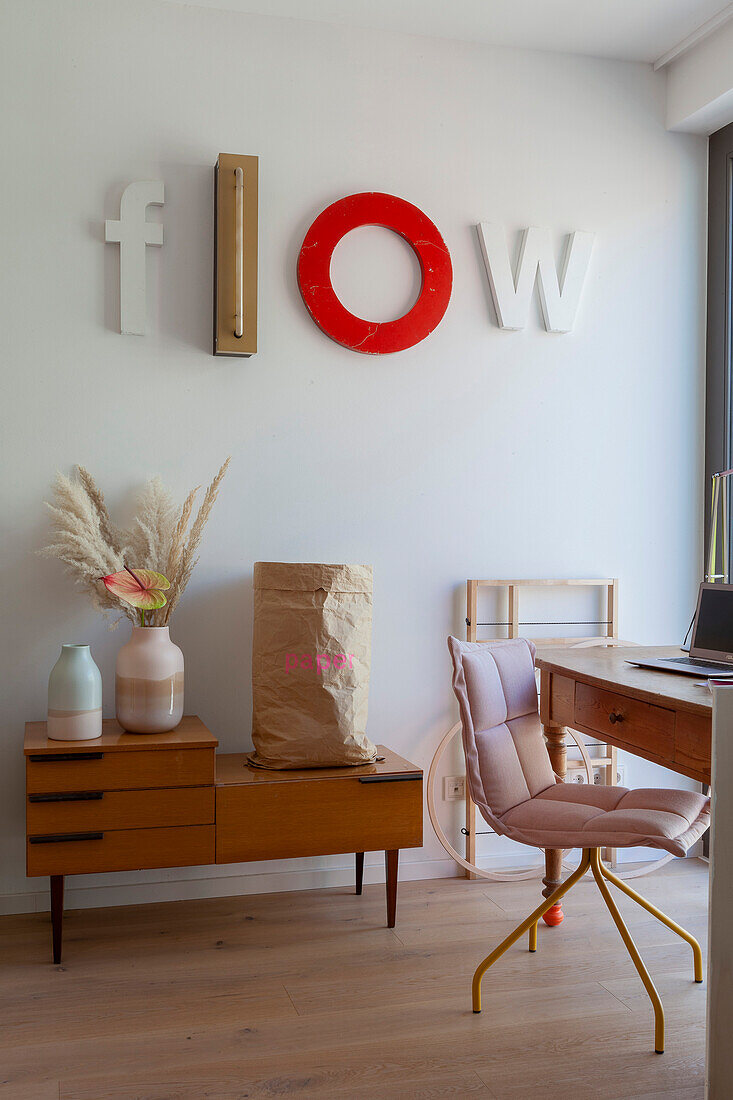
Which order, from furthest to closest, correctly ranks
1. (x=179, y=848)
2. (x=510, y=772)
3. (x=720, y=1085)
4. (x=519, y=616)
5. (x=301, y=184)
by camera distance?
(x=519, y=616), (x=301, y=184), (x=179, y=848), (x=510, y=772), (x=720, y=1085)

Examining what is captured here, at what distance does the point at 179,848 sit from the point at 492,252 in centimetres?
204

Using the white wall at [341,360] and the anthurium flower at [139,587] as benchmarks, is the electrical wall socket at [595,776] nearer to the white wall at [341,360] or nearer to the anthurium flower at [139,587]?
the white wall at [341,360]

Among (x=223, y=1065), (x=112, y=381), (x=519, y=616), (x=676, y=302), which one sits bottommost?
(x=223, y=1065)

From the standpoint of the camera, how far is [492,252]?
3045mm

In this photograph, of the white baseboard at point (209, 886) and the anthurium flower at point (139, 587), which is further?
the white baseboard at point (209, 886)

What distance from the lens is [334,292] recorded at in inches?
115

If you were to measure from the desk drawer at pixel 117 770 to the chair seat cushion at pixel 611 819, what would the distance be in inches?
31.7

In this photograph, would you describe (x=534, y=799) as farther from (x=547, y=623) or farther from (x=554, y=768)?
(x=547, y=623)

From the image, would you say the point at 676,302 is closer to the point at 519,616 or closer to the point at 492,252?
the point at 492,252

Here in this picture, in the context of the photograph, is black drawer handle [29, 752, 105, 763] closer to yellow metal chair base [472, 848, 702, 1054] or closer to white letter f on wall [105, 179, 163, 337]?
yellow metal chair base [472, 848, 702, 1054]

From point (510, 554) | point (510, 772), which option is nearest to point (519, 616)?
point (510, 554)

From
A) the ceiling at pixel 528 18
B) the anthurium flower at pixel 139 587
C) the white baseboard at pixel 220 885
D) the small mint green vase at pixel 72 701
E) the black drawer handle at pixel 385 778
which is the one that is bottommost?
the white baseboard at pixel 220 885

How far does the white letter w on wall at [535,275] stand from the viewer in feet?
10.0

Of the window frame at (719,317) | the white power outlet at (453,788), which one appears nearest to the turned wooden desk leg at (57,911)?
the white power outlet at (453,788)
